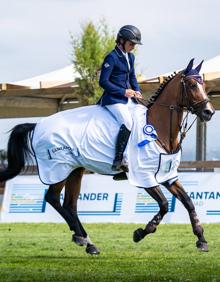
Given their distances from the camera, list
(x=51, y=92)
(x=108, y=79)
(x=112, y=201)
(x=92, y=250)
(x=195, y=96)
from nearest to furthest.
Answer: (x=92, y=250) → (x=195, y=96) → (x=108, y=79) → (x=112, y=201) → (x=51, y=92)

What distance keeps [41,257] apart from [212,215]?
299 inches

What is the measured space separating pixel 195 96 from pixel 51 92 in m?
15.6

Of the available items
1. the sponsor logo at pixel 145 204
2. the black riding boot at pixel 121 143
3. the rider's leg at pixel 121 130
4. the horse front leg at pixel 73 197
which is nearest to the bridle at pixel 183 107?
the rider's leg at pixel 121 130

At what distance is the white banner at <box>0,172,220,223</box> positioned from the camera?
19031 millimetres

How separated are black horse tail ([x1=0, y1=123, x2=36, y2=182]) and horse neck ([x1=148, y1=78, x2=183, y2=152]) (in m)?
1.90

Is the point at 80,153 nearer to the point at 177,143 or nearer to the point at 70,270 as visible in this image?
the point at 177,143

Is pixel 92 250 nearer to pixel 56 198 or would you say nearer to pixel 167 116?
pixel 56 198

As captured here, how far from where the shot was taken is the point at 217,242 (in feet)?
45.3

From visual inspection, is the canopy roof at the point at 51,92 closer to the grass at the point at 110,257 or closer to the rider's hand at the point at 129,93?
the grass at the point at 110,257

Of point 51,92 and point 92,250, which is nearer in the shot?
point 92,250

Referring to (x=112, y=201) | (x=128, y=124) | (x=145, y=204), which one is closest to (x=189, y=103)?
(x=128, y=124)

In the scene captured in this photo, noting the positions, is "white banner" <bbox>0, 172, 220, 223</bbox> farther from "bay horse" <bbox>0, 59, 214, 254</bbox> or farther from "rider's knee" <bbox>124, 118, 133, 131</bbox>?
"rider's knee" <bbox>124, 118, 133, 131</bbox>

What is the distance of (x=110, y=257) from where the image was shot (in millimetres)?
A: 11734

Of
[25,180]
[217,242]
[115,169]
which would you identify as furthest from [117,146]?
[25,180]
